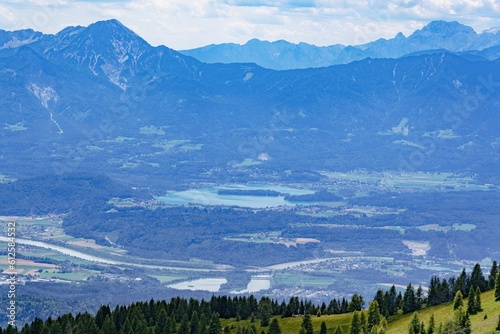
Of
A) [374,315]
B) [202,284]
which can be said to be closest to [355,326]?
[374,315]

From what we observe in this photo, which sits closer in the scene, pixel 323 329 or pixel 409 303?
pixel 323 329

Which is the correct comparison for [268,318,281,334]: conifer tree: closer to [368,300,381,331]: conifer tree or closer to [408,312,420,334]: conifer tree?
[368,300,381,331]: conifer tree

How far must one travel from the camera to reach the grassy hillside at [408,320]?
228ft

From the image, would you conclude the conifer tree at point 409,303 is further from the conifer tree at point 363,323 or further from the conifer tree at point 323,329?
the conifer tree at point 323,329

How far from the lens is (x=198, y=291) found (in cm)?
16800

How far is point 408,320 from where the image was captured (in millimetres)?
84625

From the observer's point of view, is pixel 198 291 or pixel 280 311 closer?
pixel 280 311

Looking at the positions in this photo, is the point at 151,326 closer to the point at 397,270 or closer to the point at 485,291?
the point at 485,291

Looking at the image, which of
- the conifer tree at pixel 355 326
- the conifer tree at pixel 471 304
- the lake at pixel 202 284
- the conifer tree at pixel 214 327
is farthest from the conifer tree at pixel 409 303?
the lake at pixel 202 284

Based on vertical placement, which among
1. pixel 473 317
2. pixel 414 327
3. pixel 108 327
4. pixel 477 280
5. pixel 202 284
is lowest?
pixel 414 327

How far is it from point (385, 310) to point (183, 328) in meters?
17.9

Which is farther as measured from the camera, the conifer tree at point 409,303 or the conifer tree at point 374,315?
the conifer tree at point 409,303

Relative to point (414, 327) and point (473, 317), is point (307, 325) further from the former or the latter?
point (473, 317)

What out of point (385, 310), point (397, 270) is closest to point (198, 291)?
point (397, 270)
